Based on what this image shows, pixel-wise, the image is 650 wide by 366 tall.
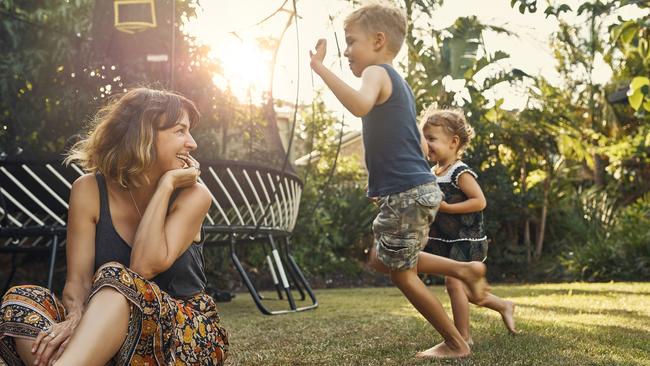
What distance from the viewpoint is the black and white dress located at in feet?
9.47

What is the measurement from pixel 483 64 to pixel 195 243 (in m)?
7.72

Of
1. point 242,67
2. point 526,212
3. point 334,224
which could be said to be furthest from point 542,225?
point 242,67

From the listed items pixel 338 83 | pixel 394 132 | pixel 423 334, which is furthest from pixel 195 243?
pixel 423 334

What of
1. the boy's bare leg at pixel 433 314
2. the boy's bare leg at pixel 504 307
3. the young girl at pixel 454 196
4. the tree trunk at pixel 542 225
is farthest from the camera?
the tree trunk at pixel 542 225

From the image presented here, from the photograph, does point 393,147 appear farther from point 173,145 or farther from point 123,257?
point 123,257

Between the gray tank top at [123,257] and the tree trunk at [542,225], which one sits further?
the tree trunk at [542,225]

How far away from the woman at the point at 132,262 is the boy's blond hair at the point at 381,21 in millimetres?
740

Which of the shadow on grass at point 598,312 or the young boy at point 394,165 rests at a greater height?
the young boy at point 394,165

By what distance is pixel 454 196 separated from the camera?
2.93m

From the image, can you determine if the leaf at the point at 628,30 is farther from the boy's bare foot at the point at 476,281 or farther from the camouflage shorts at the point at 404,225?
the camouflage shorts at the point at 404,225

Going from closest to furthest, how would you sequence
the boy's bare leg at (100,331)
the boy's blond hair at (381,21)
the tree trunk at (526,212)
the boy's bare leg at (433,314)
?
the boy's bare leg at (100,331)
the boy's bare leg at (433,314)
the boy's blond hair at (381,21)
the tree trunk at (526,212)

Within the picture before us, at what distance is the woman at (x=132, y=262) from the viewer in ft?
5.23

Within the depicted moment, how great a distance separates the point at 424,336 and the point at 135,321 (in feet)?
4.86

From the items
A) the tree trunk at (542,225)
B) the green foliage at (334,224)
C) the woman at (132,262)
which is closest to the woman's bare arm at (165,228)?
the woman at (132,262)
